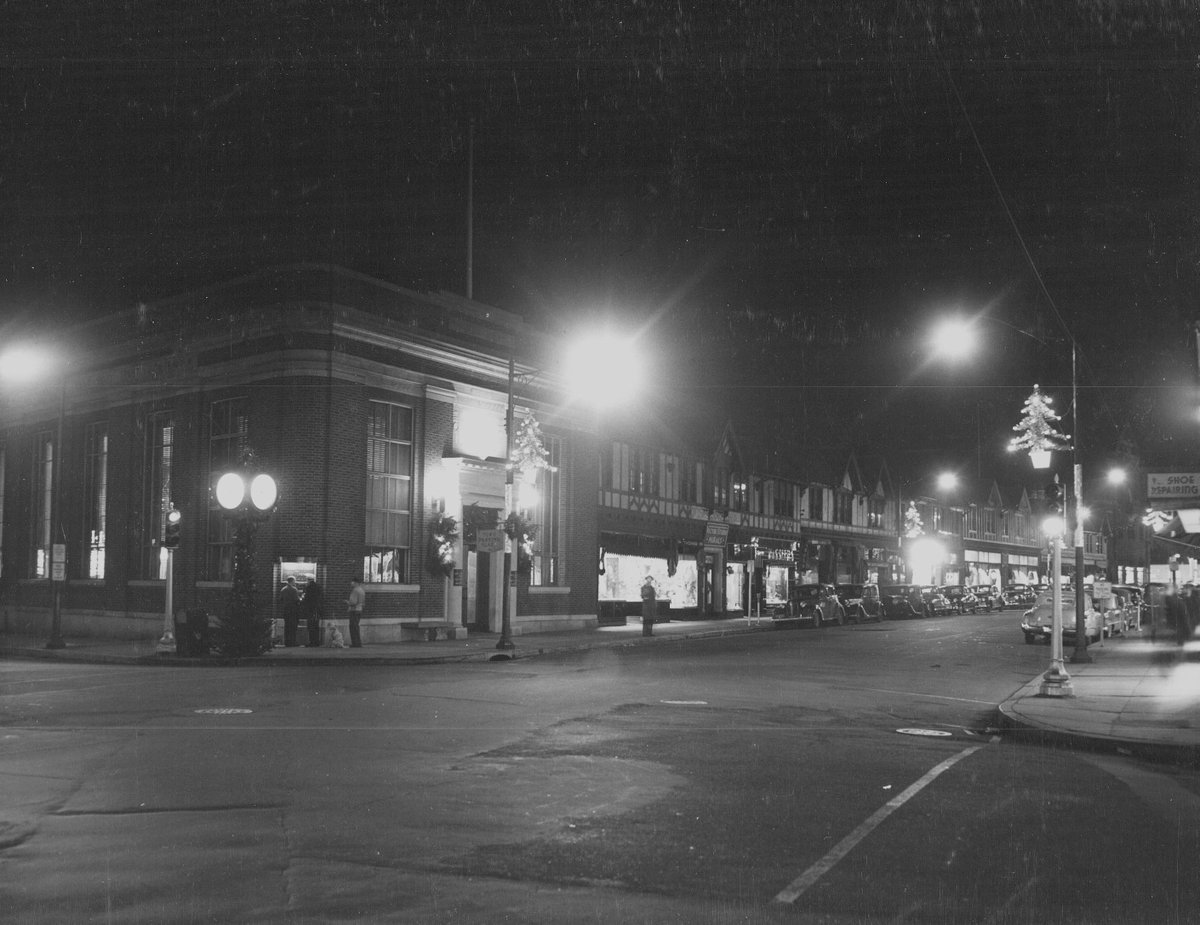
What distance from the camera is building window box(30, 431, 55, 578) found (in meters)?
40.3

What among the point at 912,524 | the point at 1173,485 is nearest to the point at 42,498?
the point at 1173,485

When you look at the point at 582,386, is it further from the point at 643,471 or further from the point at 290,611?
the point at 290,611

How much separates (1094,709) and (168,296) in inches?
1123

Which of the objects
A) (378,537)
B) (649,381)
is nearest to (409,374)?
(378,537)

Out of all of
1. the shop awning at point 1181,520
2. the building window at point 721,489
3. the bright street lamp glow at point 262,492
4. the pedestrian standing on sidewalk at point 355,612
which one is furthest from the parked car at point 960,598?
the bright street lamp glow at point 262,492

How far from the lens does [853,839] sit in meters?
8.38

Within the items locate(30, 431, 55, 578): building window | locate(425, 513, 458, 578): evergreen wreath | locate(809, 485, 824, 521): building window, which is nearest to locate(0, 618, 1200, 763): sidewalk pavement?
locate(425, 513, 458, 578): evergreen wreath

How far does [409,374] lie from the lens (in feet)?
108

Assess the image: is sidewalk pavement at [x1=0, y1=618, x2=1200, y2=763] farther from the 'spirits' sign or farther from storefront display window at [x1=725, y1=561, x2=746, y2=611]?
storefront display window at [x1=725, y1=561, x2=746, y2=611]

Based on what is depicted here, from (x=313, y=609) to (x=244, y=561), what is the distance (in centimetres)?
275

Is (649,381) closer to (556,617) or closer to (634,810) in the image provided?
(556,617)

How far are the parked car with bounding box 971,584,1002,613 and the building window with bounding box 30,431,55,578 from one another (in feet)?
155

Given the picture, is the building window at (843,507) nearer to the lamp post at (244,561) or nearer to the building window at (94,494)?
the building window at (94,494)

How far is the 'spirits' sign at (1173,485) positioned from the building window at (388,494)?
19574 mm
